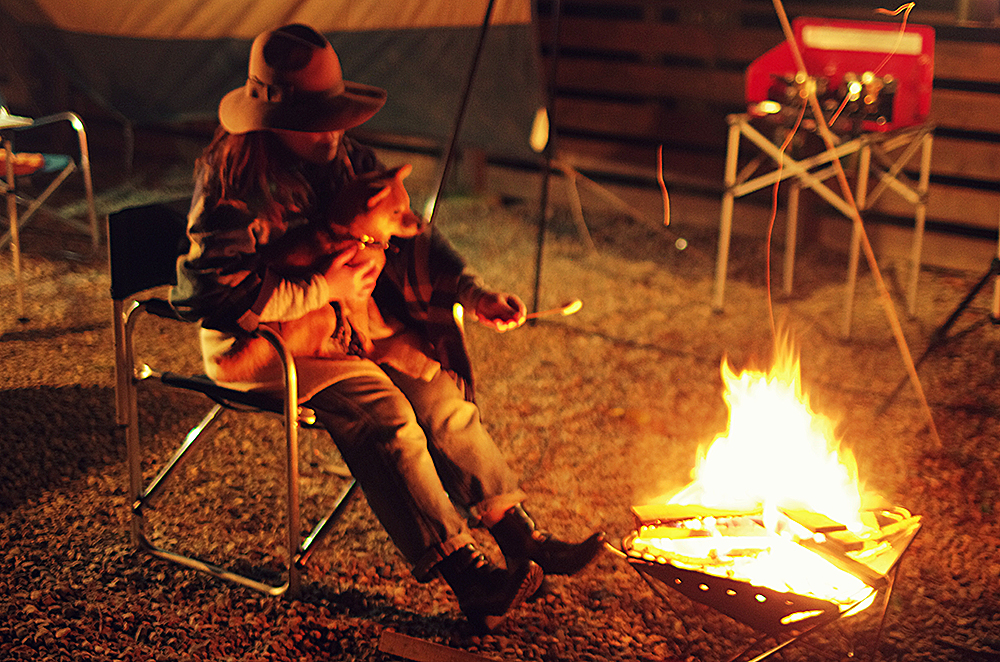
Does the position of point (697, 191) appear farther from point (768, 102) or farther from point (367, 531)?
point (367, 531)

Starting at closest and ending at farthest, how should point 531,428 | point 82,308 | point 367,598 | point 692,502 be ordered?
point 692,502 < point 367,598 < point 531,428 < point 82,308

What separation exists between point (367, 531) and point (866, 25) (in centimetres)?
A: 263

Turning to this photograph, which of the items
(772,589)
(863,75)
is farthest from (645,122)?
(772,589)

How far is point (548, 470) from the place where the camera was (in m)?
2.71

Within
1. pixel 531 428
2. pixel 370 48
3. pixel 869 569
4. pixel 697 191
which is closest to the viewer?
pixel 869 569

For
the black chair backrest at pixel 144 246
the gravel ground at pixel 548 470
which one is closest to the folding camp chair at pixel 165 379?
the black chair backrest at pixel 144 246

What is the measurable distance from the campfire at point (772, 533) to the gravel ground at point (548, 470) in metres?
0.12

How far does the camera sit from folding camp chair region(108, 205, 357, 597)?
1.91m

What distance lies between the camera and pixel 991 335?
12.3ft

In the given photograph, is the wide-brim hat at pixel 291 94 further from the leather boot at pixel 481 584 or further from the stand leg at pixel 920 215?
the stand leg at pixel 920 215

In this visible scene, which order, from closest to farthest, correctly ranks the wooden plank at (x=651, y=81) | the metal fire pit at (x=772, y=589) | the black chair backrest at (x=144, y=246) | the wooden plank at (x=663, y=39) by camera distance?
1. the metal fire pit at (x=772, y=589)
2. the black chair backrest at (x=144, y=246)
3. the wooden plank at (x=663, y=39)
4. the wooden plank at (x=651, y=81)

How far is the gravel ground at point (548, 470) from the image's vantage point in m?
1.98

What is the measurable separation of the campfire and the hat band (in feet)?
3.48

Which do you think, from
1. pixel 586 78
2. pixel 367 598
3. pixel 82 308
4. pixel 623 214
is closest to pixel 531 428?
pixel 367 598
